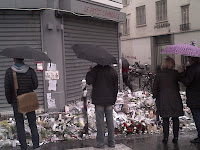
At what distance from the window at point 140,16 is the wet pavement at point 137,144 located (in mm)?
22137

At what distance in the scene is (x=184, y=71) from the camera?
5.66m

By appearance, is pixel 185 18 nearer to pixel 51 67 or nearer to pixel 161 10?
pixel 161 10

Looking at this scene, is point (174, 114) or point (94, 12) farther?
point (94, 12)

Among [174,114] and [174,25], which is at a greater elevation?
[174,25]

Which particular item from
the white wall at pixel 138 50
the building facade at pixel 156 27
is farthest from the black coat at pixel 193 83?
the white wall at pixel 138 50

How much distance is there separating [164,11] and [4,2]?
796 inches

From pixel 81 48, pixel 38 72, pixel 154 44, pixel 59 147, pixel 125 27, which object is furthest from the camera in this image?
pixel 125 27

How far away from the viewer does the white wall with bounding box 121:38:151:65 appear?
26953mm

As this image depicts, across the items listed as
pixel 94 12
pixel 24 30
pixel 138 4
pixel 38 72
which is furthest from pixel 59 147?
pixel 138 4

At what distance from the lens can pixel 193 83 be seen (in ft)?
18.2

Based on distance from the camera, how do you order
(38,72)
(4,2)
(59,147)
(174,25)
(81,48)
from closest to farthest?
(81,48), (59,147), (4,2), (38,72), (174,25)

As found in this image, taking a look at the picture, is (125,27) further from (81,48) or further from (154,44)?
(81,48)

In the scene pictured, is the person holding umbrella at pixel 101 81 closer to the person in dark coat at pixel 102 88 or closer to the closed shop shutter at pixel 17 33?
the person in dark coat at pixel 102 88

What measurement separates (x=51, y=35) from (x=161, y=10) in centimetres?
1955
